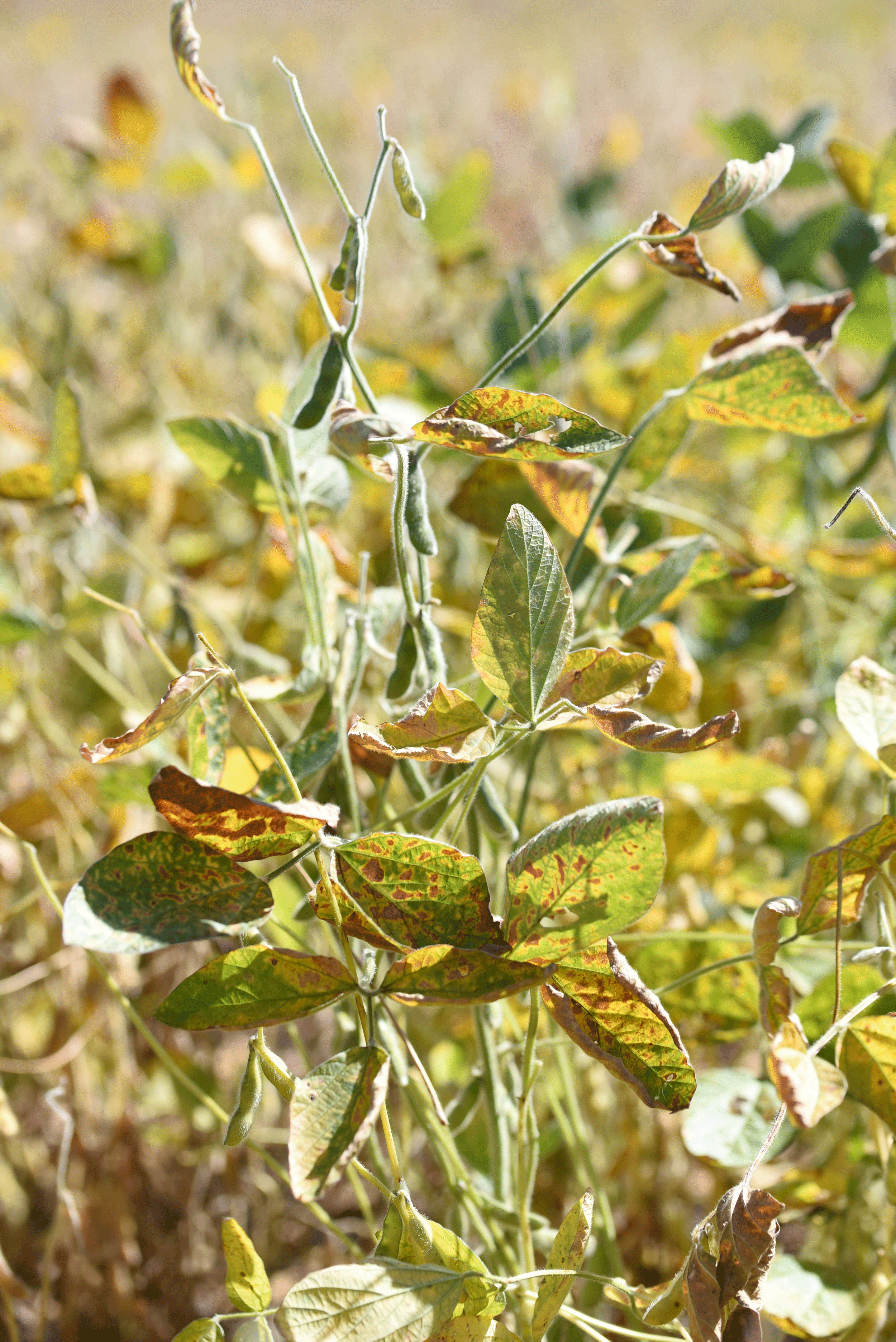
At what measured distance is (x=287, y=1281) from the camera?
854 millimetres

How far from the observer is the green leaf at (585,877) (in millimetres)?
314

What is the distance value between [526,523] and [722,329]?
2.64 feet

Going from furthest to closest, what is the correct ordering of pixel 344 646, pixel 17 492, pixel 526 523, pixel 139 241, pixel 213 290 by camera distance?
pixel 213 290, pixel 139 241, pixel 17 492, pixel 344 646, pixel 526 523

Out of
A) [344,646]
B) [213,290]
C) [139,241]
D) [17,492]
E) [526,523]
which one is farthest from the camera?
[213,290]

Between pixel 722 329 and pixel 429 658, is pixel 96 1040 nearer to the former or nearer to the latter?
pixel 429 658

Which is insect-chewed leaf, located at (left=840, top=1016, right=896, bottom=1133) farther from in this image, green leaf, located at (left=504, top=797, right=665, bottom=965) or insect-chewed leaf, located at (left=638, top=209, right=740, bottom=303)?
insect-chewed leaf, located at (left=638, top=209, right=740, bottom=303)

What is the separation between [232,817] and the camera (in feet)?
1.09

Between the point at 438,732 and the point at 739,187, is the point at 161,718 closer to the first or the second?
the point at 438,732

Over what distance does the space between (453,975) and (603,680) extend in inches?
4.2

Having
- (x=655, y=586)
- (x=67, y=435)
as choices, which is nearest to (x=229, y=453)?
(x=67, y=435)

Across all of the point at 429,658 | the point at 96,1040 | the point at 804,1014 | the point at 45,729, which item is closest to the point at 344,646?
the point at 429,658

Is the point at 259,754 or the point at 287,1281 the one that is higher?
the point at 259,754

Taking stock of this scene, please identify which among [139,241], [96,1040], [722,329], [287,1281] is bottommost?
[287,1281]

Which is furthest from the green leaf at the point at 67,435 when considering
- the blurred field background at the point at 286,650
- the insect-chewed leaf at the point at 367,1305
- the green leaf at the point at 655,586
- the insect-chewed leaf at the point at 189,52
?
the insect-chewed leaf at the point at 367,1305
